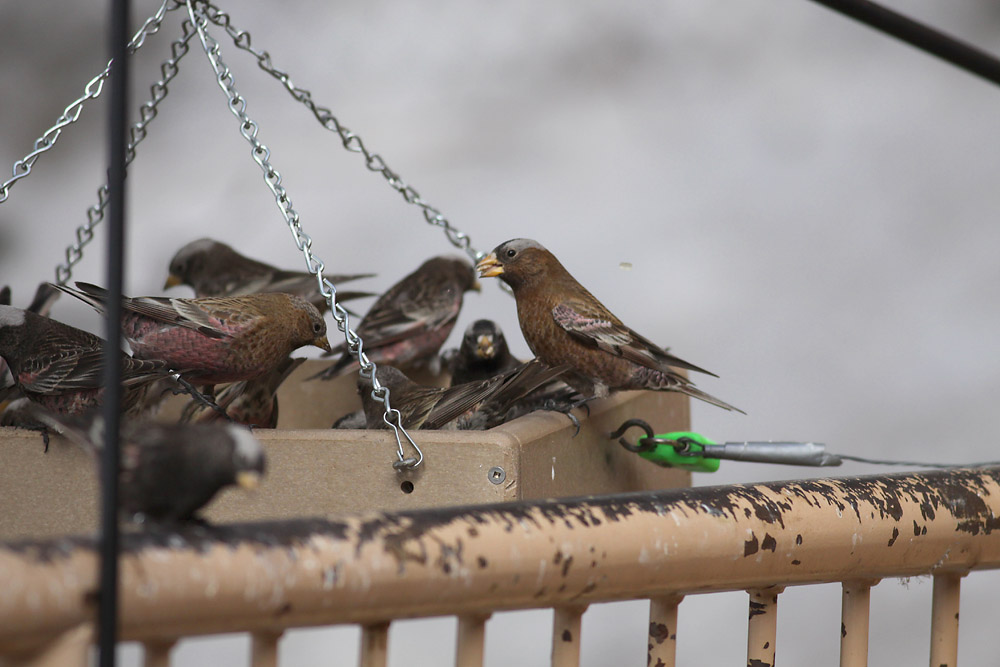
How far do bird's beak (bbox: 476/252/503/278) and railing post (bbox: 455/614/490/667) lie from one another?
102 centimetres

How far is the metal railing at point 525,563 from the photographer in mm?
478

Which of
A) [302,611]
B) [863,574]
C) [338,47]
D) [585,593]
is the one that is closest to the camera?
[302,611]

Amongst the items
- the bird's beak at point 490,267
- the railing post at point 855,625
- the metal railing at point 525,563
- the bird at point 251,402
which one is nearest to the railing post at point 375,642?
the metal railing at point 525,563

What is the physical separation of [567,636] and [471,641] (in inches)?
2.8

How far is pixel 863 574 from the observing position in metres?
0.78

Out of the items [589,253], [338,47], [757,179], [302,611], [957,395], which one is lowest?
[302,611]

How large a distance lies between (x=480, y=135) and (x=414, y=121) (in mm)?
209

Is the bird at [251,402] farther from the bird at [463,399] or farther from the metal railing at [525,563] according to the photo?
the metal railing at [525,563]

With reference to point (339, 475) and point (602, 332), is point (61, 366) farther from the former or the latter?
point (602, 332)

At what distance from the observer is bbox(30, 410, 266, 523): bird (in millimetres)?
538

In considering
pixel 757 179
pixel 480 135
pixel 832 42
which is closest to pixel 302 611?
pixel 480 135

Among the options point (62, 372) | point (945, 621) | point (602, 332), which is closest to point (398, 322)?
point (602, 332)

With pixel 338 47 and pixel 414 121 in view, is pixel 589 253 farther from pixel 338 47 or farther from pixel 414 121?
pixel 338 47

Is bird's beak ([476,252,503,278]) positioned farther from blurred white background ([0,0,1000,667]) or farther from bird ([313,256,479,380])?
blurred white background ([0,0,1000,667])
